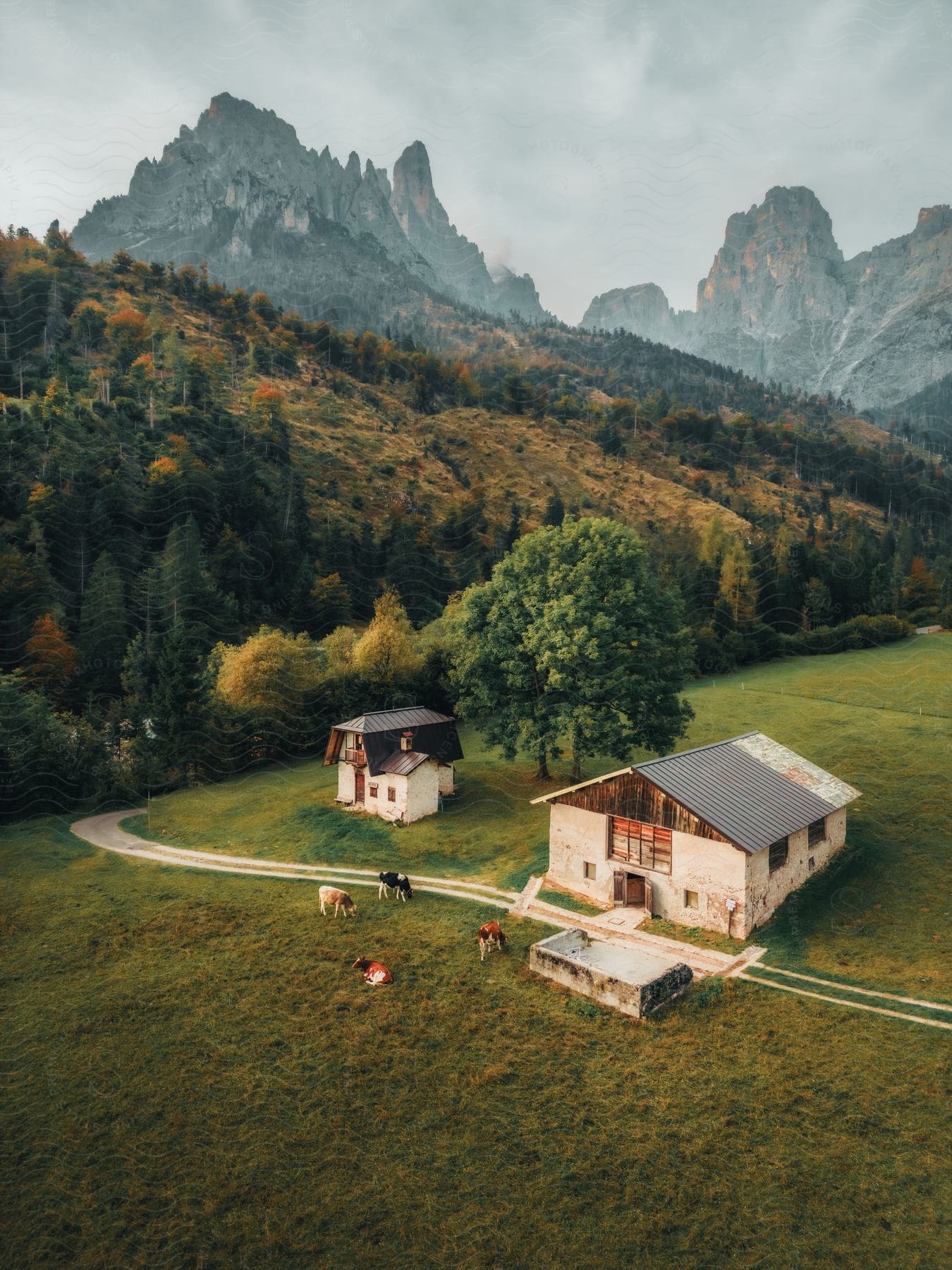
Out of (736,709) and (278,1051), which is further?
(736,709)

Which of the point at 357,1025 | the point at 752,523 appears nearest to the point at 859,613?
the point at 752,523

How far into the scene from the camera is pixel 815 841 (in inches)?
1125

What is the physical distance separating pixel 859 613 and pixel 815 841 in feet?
211

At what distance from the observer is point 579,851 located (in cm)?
2905

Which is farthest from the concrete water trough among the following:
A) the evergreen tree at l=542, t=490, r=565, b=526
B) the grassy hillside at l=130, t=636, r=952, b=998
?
the evergreen tree at l=542, t=490, r=565, b=526

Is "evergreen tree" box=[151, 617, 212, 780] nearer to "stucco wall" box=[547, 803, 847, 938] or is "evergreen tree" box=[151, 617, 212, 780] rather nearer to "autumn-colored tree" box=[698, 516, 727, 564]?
"stucco wall" box=[547, 803, 847, 938]

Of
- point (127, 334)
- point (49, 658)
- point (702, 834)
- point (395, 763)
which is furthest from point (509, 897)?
point (127, 334)

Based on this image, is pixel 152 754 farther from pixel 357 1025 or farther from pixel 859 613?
pixel 859 613

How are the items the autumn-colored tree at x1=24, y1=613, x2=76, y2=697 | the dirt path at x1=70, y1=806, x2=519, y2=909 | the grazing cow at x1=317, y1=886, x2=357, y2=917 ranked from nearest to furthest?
the grazing cow at x1=317, y1=886, x2=357, y2=917 → the dirt path at x1=70, y1=806, x2=519, y2=909 → the autumn-colored tree at x1=24, y1=613, x2=76, y2=697

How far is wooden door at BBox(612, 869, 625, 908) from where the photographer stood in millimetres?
27578

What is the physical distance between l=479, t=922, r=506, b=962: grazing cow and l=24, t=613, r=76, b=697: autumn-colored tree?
4048 cm

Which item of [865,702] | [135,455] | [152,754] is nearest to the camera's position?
[152,754]

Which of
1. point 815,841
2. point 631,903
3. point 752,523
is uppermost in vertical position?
point 752,523

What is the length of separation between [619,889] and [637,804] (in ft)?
11.5
